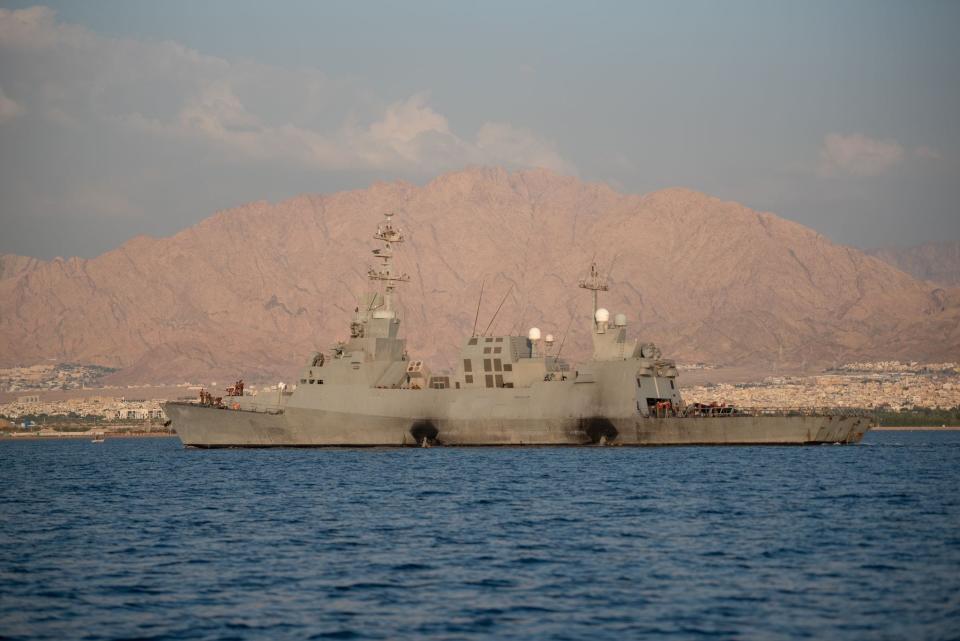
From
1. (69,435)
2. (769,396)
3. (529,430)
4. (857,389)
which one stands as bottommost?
(529,430)

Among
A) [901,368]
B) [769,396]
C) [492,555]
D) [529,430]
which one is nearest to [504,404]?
[529,430]

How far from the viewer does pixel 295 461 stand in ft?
163

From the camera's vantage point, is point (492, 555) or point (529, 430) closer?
point (492, 555)

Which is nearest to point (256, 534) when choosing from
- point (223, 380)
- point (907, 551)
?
point (907, 551)

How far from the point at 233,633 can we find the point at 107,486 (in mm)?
25244

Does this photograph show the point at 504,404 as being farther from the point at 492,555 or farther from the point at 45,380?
the point at 45,380

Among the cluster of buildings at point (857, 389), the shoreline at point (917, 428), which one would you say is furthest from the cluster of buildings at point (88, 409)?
the shoreline at point (917, 428)

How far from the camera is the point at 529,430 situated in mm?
53375

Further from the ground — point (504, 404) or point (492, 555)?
point (504, 404)

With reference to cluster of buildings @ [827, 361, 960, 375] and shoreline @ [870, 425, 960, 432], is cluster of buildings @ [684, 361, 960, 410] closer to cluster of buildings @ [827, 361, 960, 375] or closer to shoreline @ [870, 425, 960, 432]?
cluster of buildings @ [827, 361, 960, 375]

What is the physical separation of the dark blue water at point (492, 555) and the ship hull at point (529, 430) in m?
10.9

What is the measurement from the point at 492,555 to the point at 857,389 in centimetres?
12086

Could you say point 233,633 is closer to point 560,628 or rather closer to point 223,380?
point 560,628

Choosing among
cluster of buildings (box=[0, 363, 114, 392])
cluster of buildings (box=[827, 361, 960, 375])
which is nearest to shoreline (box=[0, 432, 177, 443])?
cluster of buildings (box=[0, 363, 114, 392])
